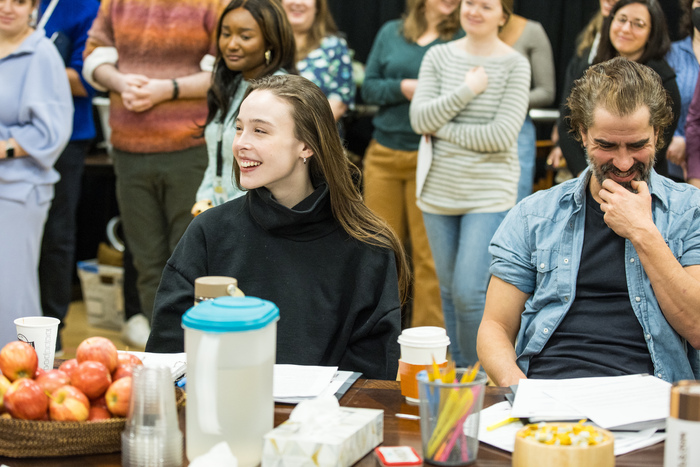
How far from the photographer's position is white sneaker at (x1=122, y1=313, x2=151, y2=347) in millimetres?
3777

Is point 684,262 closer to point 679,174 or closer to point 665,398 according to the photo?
point 665,398

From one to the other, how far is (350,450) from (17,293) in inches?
90.7

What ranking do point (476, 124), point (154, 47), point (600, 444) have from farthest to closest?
1. point (154, 47)
2. point (476, 124)
3. point (600, 444)

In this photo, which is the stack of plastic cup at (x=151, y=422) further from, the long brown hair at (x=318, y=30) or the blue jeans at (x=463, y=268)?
the long brown hair at (x=318, y=30)

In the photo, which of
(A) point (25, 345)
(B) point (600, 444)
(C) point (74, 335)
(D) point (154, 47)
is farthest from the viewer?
(C) point (74, 335)

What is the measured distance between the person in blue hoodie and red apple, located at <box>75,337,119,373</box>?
96.3 inches

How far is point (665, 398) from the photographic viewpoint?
1.34 m

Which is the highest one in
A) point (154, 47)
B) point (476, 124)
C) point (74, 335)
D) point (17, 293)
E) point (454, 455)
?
point (154, 47)

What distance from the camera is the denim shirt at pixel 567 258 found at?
5.62 feet

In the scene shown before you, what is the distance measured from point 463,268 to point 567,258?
111 cm

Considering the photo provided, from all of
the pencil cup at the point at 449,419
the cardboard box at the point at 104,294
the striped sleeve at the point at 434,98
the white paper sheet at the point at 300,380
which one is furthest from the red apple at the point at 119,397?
the cardboard box at the point at 104,294

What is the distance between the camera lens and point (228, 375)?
110 centimetres

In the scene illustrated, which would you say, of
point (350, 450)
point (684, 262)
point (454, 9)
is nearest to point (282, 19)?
point (454, 9)

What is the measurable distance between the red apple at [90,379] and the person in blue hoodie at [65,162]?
2.50 m
